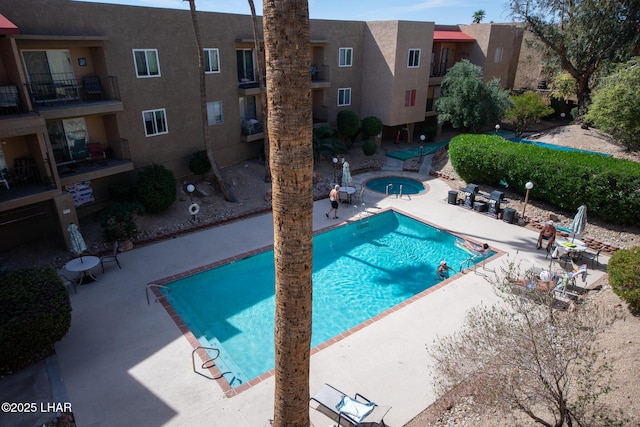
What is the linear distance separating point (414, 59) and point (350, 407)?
2407cm

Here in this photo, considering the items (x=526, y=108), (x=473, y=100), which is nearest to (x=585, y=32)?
(x=526, y=108)

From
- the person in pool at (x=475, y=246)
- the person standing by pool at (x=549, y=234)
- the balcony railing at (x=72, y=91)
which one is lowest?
the person in pool at (x=475, y=246)

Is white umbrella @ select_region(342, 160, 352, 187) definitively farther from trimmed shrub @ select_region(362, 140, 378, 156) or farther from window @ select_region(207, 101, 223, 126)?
window @ select_region(207, 101, 223, 126)

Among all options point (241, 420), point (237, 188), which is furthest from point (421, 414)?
point (237, 188)

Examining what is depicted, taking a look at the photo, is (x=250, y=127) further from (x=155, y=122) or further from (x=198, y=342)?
(x=198, y=342)

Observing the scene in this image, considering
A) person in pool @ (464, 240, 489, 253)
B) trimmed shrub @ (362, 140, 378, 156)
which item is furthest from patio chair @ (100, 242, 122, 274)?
trimmed shrub @ (362, 140, 378, 156)

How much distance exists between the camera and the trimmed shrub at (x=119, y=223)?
15133 millimetres

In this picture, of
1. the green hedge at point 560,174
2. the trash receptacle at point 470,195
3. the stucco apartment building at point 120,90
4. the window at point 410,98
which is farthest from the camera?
the window at point 410,98

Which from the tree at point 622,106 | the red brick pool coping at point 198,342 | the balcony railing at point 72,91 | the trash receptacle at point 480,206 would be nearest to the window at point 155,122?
the balcony railing at point 72,91

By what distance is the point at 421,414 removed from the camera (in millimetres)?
8531

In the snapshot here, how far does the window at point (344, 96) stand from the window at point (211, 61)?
9.36 metres

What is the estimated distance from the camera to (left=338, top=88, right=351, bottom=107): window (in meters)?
27.2

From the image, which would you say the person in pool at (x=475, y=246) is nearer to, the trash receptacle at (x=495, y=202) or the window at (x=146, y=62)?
the trash receptacle at (x=495, y=202)

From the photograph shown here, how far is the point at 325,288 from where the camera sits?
13.9 meters
